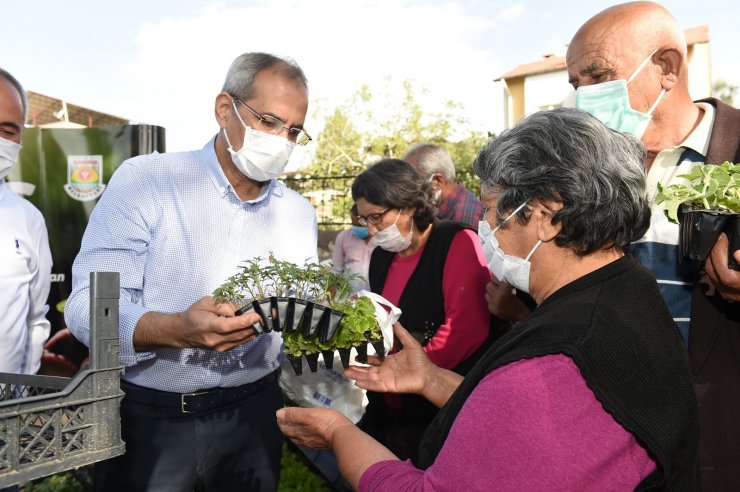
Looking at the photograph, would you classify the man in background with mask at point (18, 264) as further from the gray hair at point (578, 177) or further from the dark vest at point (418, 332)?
the gray hair at point (578, 177)

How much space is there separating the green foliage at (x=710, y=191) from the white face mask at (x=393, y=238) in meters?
1.86

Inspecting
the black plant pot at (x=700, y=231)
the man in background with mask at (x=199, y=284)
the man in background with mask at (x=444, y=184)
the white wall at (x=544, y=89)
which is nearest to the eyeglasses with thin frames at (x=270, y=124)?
the man in background with mask at (x=199, y=284)

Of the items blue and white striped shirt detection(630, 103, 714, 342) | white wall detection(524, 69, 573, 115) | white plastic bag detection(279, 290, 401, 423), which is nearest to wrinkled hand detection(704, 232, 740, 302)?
blue and white striped shirt detection(630, 103, 714, 342)

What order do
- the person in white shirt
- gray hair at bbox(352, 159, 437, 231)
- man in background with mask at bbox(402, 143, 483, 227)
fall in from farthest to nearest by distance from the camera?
the person in white shirt, man in background with mask at bbox(402, 143, 483, 227), gray hair at bbox(352, 159, 437, 231)

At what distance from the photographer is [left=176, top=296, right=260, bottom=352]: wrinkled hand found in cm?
203

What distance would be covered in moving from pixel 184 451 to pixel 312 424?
80 cm

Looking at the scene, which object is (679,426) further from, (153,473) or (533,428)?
(153,473)

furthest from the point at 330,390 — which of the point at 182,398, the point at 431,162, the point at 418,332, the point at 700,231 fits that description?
the point at 431,162

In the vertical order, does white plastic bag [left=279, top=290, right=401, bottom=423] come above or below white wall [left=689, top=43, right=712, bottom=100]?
below

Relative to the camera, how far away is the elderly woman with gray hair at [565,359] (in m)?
1.30

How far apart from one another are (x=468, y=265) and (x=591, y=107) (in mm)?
1094

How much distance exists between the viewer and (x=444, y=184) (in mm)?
5504

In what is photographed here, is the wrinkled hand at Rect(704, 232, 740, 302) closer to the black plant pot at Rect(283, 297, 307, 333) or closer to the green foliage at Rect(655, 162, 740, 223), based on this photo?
the green foliage at Rect(655, 162, 740, 223)

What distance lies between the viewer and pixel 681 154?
101 inches
